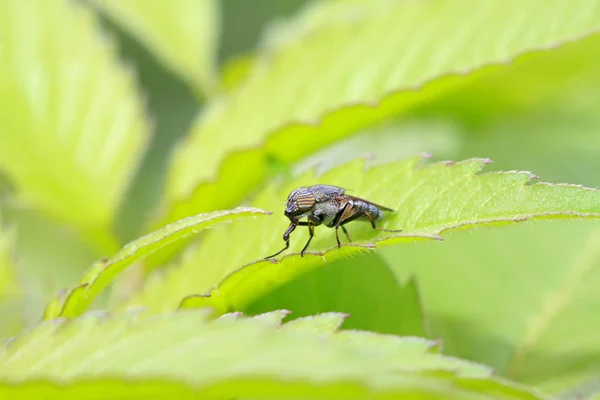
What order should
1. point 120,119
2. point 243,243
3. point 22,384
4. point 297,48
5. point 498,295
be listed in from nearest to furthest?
1. point 22,384
2. point 243,243
3. point 498,295
4. point 297,48
5. point 120,119

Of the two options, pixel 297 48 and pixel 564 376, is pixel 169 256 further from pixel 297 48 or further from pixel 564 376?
pixel 564 376

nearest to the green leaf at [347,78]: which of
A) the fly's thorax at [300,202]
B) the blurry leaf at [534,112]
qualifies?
the fly's thorax at [300,202]

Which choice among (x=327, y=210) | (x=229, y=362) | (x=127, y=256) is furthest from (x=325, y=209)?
(x=229, y=362)

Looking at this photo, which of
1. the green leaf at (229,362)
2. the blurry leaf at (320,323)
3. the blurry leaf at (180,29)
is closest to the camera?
the green leaf at (229,362)

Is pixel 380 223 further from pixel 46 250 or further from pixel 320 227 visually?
pixel 46 250

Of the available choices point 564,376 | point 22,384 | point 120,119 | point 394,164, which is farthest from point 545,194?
point 120,119

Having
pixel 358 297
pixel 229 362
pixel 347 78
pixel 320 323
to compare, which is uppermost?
pixel 347 78

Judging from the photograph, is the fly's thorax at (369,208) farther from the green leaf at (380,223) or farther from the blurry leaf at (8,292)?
the blurry leaf at (8,292)

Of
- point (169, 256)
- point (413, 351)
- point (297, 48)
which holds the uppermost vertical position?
point (297, 48)
